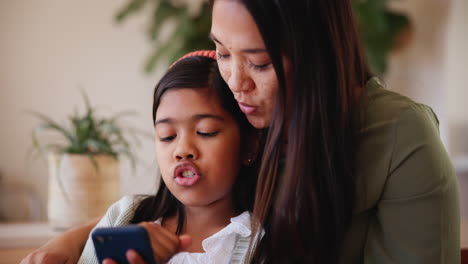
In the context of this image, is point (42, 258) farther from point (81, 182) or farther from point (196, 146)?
point (81, 182)

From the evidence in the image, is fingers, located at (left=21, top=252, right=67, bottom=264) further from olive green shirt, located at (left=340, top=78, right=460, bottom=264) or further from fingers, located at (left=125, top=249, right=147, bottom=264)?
olive green shirt, located at (left=340, top=78, right=460, bottom=264)

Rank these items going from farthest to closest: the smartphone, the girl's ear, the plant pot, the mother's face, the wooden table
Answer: the plant pot < the wooden table < the girl's ear < the mother's face < the smartphone

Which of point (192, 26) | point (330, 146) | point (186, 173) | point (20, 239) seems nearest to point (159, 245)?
point (186, 173)

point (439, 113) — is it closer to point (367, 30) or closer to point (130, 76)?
point (367, 30)

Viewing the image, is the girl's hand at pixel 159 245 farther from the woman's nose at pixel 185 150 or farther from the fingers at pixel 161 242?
the woman's nose at pixel 185 150

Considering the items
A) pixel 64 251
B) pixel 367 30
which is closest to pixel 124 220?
pixel 64 251

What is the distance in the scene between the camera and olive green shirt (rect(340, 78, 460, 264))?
3.13ft

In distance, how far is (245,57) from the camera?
970 mm

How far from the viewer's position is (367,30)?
3.55 meters

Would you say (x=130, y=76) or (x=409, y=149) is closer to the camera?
(x=409, y=149)

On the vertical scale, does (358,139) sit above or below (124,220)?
above

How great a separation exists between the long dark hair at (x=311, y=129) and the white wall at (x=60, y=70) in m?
2.35

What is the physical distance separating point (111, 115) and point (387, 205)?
2.63m

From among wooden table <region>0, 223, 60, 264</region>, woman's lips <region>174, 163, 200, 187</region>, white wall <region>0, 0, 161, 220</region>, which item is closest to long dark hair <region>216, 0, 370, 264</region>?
woman's lips <region>174, 163, 200, 187</region>
